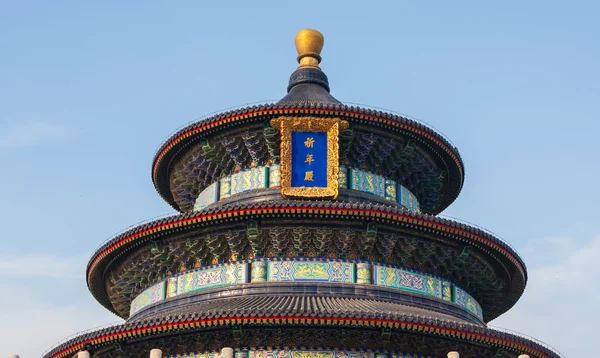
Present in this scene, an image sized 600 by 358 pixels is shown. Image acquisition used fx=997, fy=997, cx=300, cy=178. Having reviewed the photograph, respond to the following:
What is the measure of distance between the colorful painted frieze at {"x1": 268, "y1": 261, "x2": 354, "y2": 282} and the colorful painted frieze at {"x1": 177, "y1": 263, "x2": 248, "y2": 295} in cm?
88

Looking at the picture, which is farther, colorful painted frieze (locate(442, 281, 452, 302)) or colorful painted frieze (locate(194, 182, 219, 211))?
colorful painted frieze (locate(194, 182, 219, 211))

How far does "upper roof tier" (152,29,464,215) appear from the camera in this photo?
3061 cm

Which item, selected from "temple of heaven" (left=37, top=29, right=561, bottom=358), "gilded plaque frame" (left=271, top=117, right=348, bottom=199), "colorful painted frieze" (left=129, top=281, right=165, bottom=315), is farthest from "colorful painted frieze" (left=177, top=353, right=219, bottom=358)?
"gilded plaque frame" (left=271, top=117, right=348, bottom=199)

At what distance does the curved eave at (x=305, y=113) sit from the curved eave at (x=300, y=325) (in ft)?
24.4

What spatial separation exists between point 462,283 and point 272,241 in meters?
6.53

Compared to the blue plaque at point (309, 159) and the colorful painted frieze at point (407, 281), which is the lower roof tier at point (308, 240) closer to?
the colorful painted frieze at point (407, 281)

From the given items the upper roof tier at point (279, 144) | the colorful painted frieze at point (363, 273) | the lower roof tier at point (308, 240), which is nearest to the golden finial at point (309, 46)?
the upper roof tier at point (279, 144)

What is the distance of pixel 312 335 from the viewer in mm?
25547

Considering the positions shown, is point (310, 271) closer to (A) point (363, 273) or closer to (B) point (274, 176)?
(A) point (363, 273)

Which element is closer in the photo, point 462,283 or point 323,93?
point 462,283

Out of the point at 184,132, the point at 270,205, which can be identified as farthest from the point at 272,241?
the point at 184,132

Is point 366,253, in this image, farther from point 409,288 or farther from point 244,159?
point 244,159

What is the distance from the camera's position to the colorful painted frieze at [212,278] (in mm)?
28000

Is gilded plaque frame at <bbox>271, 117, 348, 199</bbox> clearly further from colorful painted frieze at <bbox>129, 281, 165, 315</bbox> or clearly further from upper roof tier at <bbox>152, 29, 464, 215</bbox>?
colorful painted frieze at <bbox>129, 281, 165, 315</bbox>
